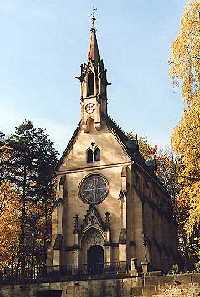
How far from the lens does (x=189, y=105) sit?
23.5 meters

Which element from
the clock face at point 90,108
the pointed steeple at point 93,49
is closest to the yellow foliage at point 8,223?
the clock face at point 90,108

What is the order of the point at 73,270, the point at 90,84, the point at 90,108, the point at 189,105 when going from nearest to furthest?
the point at 189,105 < the point at 73,270 < the point at 90,108 < the point at 90,84

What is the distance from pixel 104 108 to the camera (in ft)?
150

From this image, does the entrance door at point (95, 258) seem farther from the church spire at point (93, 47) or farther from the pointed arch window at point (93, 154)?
the church spire at point (93, 47)

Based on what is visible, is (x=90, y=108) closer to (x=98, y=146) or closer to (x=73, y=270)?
(x=98, y=146)

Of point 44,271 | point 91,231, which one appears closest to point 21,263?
point 44,271

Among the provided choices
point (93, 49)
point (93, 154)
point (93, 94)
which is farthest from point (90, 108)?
point (93, 49)

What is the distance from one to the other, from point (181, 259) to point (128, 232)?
12.8 metres

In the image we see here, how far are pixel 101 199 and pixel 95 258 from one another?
16.3ft

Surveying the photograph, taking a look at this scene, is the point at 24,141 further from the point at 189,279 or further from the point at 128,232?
the point at 189,279

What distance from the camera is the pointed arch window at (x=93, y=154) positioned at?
143ft

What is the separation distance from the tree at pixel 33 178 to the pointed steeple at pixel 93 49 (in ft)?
31.2

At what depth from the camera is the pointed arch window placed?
43500 mm

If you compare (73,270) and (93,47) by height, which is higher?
(93,47)
